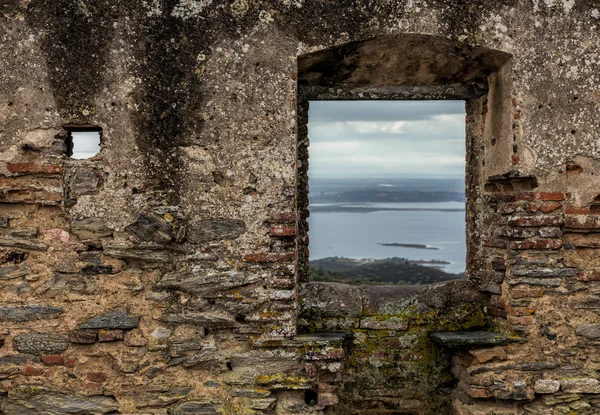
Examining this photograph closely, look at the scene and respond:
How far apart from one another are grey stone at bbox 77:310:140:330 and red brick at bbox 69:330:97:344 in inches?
1.4

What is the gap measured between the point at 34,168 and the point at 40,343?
115 centimetres

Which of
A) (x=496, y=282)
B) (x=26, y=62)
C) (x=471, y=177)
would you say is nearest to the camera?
(x=26, y=62)

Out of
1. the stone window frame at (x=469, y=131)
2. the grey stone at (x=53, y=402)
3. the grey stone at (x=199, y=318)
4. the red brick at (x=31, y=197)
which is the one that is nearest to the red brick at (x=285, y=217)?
the stone window frame at (x=469, y=131)

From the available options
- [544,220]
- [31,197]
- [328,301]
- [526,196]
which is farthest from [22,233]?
[544,220]

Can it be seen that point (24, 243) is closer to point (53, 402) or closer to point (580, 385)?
point (53, 402)

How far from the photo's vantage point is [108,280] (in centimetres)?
414

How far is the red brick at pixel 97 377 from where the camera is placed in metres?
4.14

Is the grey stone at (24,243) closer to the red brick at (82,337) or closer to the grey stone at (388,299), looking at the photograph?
the red brick at (82,337)

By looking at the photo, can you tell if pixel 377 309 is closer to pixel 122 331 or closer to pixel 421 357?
pixel 421 357

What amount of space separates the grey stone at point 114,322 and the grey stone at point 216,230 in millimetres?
652

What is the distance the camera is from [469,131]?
4.84 m

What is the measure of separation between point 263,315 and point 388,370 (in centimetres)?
116

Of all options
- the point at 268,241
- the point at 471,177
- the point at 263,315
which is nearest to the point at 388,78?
the point at 471,177

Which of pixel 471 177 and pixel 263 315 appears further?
pixel 471 177
